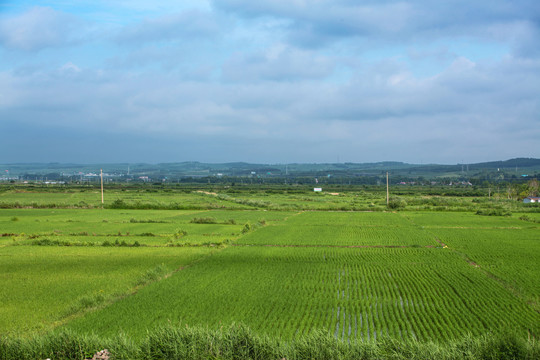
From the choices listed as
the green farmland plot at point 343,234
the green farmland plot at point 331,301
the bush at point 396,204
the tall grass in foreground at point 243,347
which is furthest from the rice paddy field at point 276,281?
the bush at point 396,204

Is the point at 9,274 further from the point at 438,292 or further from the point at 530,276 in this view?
the point at 530,276

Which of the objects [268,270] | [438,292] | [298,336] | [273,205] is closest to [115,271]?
[268,270]

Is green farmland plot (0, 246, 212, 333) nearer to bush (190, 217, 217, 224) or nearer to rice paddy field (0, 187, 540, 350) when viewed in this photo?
rice paddy field (0, 187, 540, 350)

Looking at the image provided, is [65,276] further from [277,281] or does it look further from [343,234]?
[343,234]

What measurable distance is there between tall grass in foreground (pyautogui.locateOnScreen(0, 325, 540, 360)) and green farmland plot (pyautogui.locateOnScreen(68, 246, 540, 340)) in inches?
18.2

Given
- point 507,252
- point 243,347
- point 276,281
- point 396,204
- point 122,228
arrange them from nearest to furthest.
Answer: point 243,347 < point 276,281 < point 507,252 < point 122,228 < point 396,204

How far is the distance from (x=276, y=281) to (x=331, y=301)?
3368 millimetres

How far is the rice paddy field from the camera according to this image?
12078 mm

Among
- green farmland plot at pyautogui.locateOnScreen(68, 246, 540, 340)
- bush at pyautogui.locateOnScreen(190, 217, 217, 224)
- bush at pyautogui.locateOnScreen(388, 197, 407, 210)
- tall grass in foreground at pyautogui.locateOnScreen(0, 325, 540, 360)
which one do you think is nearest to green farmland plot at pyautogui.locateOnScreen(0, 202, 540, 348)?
green farmland plot at pyautogui.locateOnScreen(68, 246, 540, 340)

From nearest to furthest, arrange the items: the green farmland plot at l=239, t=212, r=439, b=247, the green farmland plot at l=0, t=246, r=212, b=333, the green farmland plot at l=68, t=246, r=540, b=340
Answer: the green farmland plot at l=68, t=246, r=540, b=340
the green farmland plot at l=0, t=246, r=212, b=333
the green farmland plot at l=239, t=212, r=439, b=247

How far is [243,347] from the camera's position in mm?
9242

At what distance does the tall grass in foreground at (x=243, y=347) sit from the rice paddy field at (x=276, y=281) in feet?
2.06

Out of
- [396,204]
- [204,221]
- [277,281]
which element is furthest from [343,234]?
[396,204]

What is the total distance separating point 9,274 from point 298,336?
14.5m
